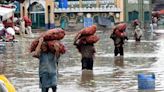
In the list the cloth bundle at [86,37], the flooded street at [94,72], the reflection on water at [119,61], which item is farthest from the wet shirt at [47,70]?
the reflection on water at [119,61]

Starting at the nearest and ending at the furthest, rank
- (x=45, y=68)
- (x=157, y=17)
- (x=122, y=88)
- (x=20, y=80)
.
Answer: (x=45, y=68) < (x=122, y=88) < (x=20, y=80) < (x=157, y=17)

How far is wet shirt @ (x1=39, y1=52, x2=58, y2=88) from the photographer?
500 inches

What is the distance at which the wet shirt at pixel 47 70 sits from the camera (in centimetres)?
1271

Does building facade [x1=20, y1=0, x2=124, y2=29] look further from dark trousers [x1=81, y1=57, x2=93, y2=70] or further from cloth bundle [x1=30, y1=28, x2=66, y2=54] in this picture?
cloth bundle [x1=30, y1=28, x2=66, y2=54]

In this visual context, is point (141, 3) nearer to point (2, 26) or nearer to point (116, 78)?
point (2, 26)

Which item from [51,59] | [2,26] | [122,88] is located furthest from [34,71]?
[2,26]

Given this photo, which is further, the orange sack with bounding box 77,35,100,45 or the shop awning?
the shop awning

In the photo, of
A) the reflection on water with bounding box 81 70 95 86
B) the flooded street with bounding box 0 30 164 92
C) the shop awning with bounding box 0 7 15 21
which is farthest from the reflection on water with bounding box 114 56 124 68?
the shop awning with bounding box 0 7 15 21

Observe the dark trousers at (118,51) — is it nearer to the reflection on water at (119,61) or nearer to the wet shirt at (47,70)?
the reflection on water at (119,61)

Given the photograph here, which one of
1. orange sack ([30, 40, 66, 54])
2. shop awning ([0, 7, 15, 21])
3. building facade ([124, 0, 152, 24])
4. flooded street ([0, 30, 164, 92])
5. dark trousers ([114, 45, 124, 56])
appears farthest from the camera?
building facade ([124, 0, 152, 24])

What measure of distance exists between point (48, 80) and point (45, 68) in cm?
26

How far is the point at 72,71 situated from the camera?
745 inches

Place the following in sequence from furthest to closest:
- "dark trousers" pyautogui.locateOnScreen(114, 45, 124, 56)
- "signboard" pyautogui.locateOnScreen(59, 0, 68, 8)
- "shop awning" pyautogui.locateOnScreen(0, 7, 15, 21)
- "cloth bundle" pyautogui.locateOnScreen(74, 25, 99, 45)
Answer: "signboard" pyautogui.locateOnScreen(59, 0, 68, 8) → "shop awning" pyautogui.locateOnScreen(0, 7, 15, 21) → "dark trousers" pyautogui.locateOnScreen(114, 45, 124, 56) → "cloth bundle" pyautogui.locateOnScreen(74, 25, 99, 45)

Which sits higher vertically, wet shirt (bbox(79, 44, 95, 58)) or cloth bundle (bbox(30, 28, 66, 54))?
cloth bundle (bbox(30, 28, 66, 54))
